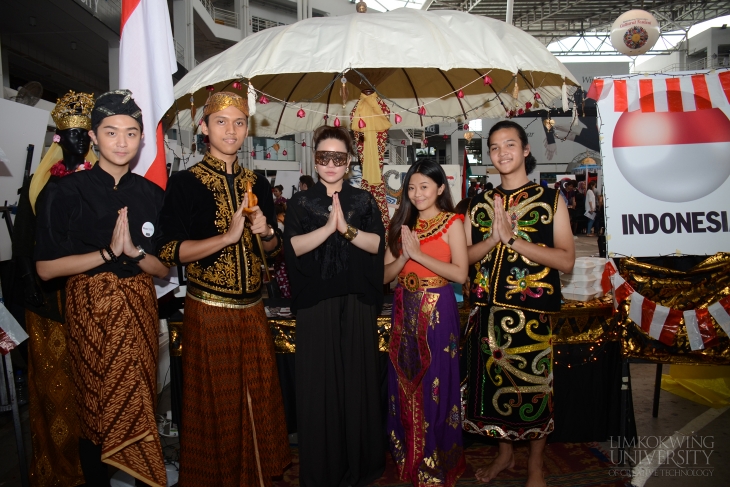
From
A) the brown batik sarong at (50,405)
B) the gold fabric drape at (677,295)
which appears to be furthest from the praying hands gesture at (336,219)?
the gold fabric drape at (677,295)

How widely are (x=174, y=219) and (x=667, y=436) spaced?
3.52 meters

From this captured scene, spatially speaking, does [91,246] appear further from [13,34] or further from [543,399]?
[13,34]

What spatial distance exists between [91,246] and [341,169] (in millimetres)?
1217

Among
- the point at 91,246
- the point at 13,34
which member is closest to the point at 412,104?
the point at 91,246

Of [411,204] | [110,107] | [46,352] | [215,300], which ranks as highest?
[110,107]

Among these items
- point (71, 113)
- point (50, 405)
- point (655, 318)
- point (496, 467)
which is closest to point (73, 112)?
point (71, 113)

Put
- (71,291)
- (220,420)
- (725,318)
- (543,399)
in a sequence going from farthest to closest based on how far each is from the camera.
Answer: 1. (725,318)
2. (543,399)
3. (220,420)
4. (71,291)

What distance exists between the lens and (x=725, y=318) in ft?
9.80

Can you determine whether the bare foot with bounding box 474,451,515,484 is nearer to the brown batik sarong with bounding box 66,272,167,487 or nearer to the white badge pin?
the brown batik sarong with bounding box 66,272,167,487

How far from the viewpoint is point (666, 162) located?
304cm

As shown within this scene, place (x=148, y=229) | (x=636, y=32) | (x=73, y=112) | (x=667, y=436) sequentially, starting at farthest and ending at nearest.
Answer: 1. (x=636, y=32)
2. (x=667, y=436)
3. (x=73, y=112)
4. (x=148, y=229)

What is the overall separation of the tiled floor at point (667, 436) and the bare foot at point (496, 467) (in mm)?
768

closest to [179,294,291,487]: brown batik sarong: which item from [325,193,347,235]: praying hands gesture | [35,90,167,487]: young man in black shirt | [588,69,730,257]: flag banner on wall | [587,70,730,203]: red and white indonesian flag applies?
[35,90,167,487]: young man in black shirt

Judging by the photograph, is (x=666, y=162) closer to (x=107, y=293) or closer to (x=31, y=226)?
(x=107, y=293)
